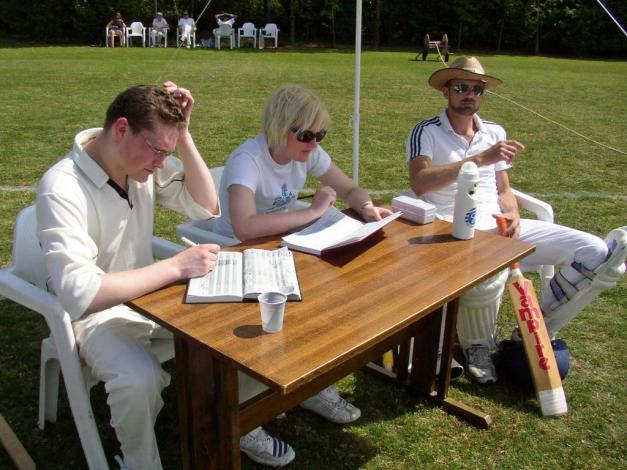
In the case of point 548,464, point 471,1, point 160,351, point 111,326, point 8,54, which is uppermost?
point 471,1

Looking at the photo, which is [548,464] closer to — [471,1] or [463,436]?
[463,436]

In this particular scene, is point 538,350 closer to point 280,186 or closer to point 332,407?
point 332,407

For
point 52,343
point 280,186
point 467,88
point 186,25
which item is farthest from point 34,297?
point 186,25

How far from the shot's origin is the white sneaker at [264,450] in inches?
91.5

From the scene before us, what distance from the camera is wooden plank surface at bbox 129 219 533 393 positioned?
5.08 ft

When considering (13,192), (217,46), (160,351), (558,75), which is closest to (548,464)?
(160,351)

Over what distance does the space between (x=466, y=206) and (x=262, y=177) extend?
0.89m

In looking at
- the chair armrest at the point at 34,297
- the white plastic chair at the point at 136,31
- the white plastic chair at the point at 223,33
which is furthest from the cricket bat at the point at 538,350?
the white plastic chair at the point at 136,31

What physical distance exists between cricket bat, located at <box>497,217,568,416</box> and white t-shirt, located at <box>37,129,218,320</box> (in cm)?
147

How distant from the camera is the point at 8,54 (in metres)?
19.4

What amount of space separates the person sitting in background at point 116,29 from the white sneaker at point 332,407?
24.1m

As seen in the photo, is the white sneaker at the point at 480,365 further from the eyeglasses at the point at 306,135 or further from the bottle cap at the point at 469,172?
the eyeglasses at the point at 306,135

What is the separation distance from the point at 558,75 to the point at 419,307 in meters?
17.9

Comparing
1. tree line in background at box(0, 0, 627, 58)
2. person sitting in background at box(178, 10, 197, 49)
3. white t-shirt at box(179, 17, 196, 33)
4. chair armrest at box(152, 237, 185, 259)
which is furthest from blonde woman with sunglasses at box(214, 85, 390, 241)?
tree line in background at box(0, 0, 627, 58)
